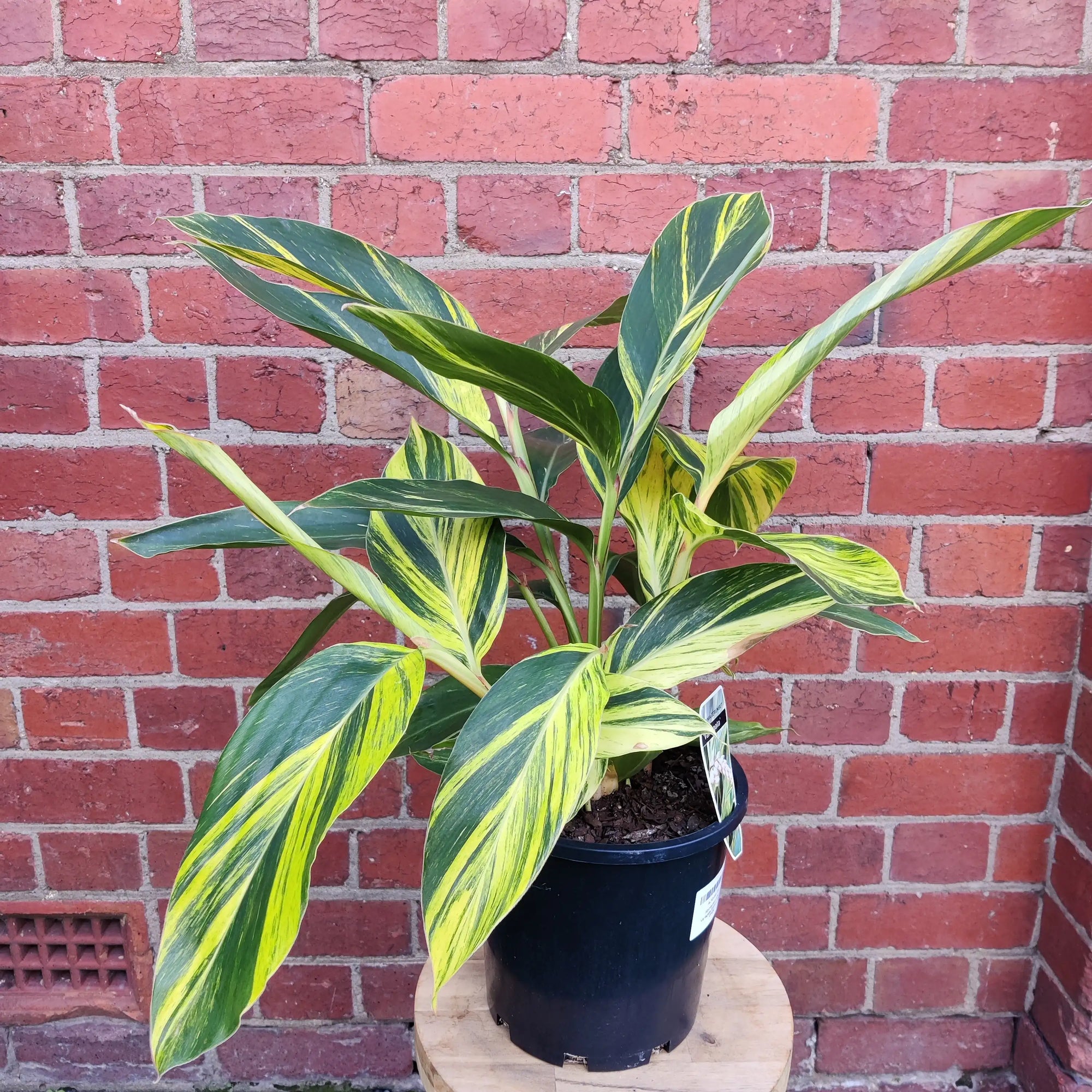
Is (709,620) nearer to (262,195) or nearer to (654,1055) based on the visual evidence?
(654,1055)

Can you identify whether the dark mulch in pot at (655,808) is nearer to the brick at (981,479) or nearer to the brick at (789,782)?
the brick at (789,782)

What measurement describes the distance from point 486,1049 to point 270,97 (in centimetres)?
104

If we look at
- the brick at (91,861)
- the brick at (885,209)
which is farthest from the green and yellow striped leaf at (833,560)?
the brick at (91,861)

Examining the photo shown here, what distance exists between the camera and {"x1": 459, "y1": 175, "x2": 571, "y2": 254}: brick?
1015mm

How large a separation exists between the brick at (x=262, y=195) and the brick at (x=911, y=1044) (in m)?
1.31

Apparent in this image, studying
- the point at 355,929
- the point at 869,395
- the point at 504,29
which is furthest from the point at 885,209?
the point at 355,929

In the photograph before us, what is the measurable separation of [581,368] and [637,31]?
1.24 feet

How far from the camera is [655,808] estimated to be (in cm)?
81

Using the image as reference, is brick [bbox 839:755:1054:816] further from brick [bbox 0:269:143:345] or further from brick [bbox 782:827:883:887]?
brick [bbox 0:269:143:345]

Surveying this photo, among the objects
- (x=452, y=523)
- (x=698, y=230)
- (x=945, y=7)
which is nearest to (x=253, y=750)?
(x=452, y=523)

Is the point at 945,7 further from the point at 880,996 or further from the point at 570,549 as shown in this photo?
the point at 880,996

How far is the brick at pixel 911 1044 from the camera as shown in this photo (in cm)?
124

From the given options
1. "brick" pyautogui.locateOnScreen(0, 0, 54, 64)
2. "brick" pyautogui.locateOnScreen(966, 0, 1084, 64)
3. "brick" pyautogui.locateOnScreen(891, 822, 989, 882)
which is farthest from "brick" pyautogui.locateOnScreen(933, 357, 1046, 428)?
"brick" pyautogui.locateOnScreen(0, 0, 54, 64)

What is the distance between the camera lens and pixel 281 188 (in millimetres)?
1009
